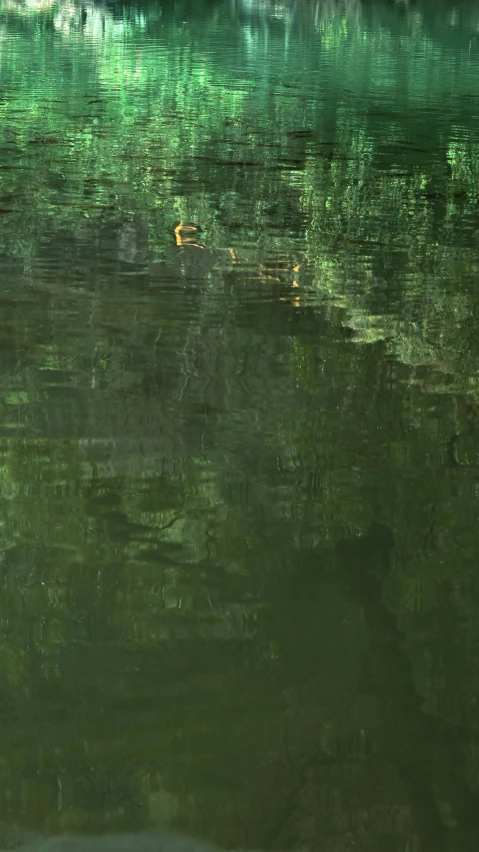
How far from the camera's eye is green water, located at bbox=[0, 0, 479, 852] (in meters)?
2.83

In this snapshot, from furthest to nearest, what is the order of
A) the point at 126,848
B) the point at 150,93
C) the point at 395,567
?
the point at 150,93 → the point at 395,567 → the point at 126,848

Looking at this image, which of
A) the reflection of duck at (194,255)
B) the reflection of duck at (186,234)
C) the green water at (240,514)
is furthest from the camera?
the reflection of duck at (186,234)

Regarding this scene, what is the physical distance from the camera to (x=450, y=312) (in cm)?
745

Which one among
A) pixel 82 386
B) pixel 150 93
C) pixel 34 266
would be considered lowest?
pixel 82 386

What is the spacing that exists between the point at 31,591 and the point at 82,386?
2.19 metres

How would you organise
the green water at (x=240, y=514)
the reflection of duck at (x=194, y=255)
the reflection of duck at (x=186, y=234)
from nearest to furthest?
the green water at (x=240, y=514), the reflection of duck at (x=194, y=255), the reflection of duck at (x=186, y=234)

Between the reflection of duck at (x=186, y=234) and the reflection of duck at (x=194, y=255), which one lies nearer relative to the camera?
the reflection of duck at (x=194, y=255)

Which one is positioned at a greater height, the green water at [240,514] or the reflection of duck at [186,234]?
the reflection of duck at [186,234]

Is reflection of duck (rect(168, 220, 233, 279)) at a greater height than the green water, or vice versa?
reflection of duck (rect(168, 220, 233, 279))

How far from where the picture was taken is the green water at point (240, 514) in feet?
9.29

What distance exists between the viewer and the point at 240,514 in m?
4.33

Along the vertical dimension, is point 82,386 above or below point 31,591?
above

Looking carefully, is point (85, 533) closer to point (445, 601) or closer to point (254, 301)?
point (445, 601)

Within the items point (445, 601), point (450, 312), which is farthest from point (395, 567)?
point (450, 312)
